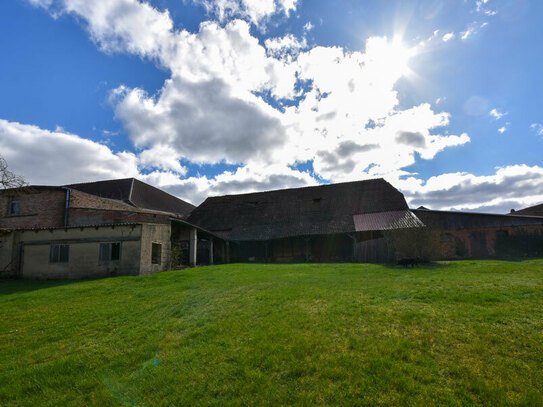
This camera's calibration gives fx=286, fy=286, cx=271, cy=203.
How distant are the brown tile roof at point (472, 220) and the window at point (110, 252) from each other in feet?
70.7

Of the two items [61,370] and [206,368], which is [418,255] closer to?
[206,368]

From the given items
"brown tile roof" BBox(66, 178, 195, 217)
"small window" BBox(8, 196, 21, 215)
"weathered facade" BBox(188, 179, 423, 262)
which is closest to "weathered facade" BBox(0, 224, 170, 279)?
"small window" BBox(8, 196, 21, 215)

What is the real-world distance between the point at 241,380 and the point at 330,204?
1003 inches

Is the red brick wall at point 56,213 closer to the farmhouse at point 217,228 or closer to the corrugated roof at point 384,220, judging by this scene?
the farmhouse at point 217,228

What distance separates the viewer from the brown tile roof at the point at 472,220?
73.4ft

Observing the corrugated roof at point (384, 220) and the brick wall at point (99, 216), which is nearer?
the brick wall at point (99, 216)

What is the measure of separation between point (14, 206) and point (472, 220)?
117 feet

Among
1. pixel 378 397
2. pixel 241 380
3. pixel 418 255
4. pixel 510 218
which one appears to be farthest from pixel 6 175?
pixel 510 218

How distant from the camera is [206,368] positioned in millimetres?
4008

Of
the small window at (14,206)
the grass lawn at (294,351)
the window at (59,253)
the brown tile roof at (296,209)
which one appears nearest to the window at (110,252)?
the window at (59,253)

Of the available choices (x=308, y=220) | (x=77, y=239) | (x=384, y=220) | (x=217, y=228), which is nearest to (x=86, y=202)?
(x=77, y=239)

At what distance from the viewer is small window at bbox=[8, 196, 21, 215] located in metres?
21.1

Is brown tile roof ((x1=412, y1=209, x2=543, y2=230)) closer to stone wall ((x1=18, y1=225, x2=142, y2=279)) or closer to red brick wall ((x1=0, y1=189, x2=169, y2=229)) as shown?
stone wall ((x1=18, y1=225, x2=142, y2=279))

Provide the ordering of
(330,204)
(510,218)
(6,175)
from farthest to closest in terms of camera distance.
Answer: (330,204), (510,218), (6,175)
